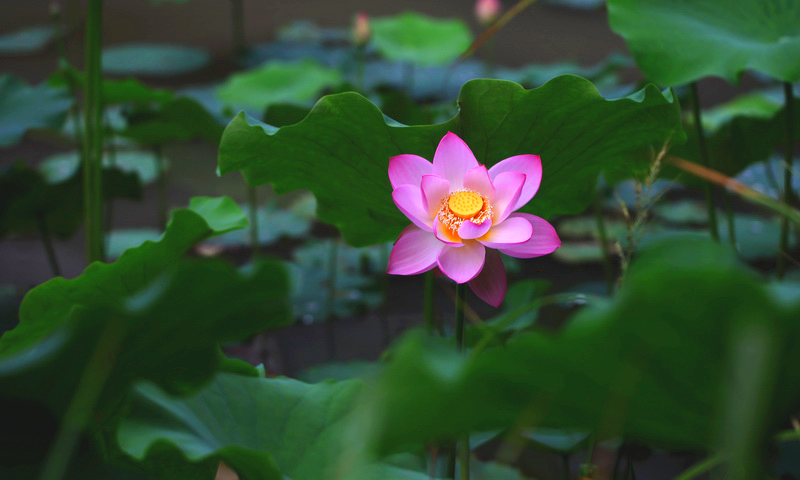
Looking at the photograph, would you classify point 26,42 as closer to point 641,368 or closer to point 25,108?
point 25,108

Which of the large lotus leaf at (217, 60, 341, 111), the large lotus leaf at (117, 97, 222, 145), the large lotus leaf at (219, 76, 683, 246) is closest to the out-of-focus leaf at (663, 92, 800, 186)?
the large lotus leaf at (219, 76, 683, 246)

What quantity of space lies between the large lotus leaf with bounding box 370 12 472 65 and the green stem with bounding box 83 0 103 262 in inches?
53.5

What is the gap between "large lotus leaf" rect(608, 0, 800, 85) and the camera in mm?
851

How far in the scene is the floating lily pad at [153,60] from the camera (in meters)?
2.66

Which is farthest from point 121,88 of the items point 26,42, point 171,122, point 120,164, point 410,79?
point 26,42

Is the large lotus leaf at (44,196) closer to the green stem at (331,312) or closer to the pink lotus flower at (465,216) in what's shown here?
the green stem at (331,312)

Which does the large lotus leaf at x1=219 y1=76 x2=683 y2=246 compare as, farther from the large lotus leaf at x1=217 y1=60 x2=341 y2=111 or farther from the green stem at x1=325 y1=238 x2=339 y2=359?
the large lotus leaf at x1=217 y1=60 x2=341 y2=111

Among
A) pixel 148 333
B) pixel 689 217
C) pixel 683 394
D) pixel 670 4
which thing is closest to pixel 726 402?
pixel 683 394

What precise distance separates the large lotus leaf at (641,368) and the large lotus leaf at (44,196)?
110 cm

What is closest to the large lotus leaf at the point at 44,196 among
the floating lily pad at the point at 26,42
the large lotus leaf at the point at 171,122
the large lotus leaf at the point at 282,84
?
the large lotus leaf at the point at 171,122

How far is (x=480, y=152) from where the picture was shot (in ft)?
2.15

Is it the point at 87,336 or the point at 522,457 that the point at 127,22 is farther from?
the point at 87,336

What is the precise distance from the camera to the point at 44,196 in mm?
1287

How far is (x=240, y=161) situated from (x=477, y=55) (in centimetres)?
277
